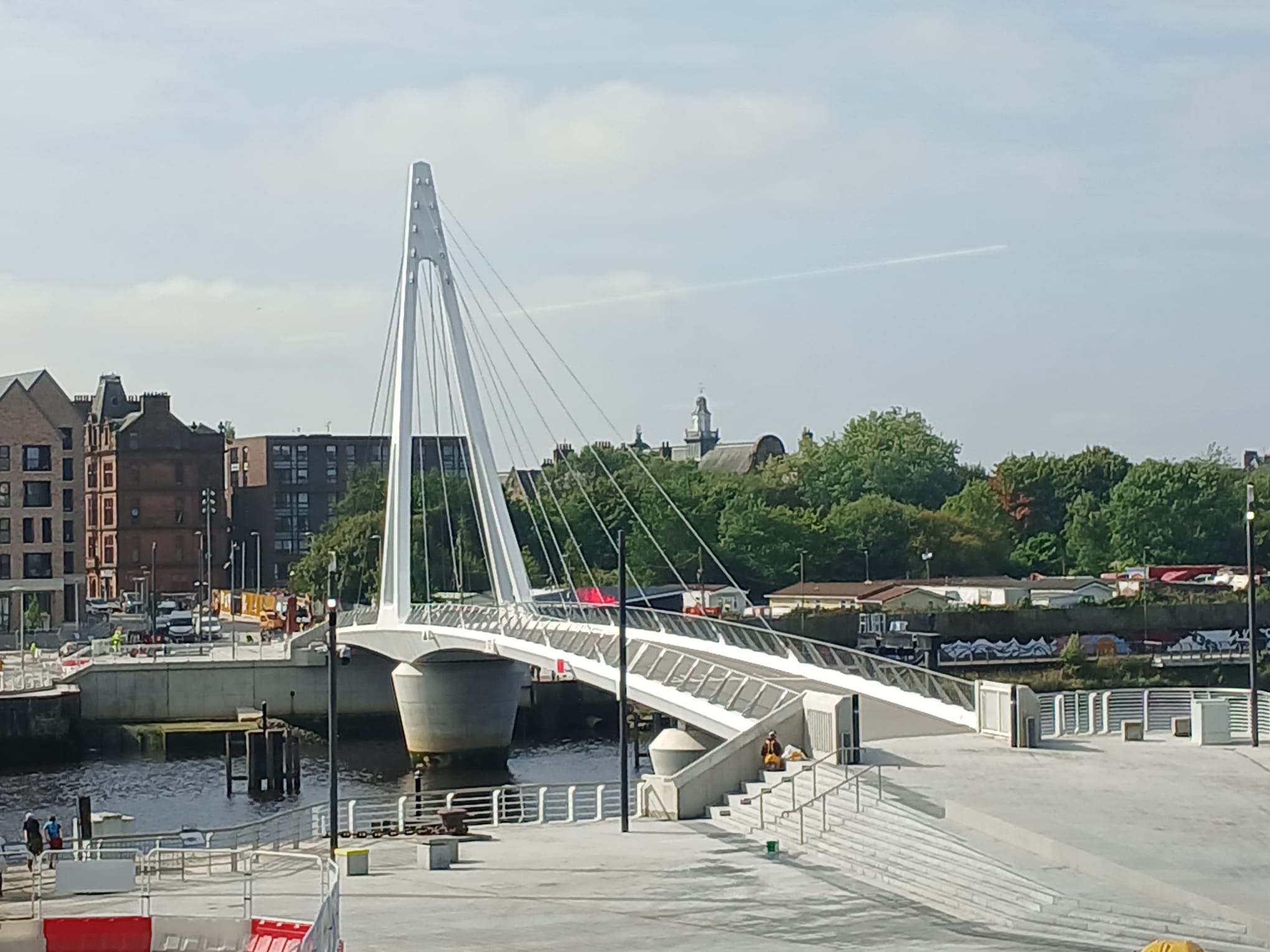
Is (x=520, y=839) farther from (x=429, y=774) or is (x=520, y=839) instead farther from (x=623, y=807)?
(x=429, y=774)

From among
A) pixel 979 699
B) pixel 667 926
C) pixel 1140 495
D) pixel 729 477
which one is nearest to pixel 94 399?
pixel 729 477

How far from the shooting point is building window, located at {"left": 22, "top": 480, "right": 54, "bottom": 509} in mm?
107438

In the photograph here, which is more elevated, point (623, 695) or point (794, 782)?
point (623, 695)

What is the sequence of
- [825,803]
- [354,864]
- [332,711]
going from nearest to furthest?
[354,864] < [825,803] < [332,711]

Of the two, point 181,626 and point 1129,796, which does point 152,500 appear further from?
point 1129,796

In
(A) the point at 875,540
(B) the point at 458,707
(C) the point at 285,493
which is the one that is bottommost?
(B) the point at 458,707

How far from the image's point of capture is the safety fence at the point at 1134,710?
4000 centimetres

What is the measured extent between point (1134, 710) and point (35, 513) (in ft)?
251

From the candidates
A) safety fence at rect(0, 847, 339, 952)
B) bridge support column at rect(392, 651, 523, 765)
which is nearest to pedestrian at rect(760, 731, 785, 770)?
safety fence at rect(0, 847, 339, 952)

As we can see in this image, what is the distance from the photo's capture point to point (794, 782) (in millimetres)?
33531

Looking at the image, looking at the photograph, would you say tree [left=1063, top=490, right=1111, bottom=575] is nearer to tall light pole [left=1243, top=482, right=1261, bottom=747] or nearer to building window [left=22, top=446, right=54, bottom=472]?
building window [left=22, top=446, right=54, bottom=472]

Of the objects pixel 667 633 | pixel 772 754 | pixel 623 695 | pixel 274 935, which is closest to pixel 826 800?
pixel 772 754

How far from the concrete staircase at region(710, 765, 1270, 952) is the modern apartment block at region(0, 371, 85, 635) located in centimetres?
7840

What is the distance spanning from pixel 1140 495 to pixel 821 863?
100346 mm
